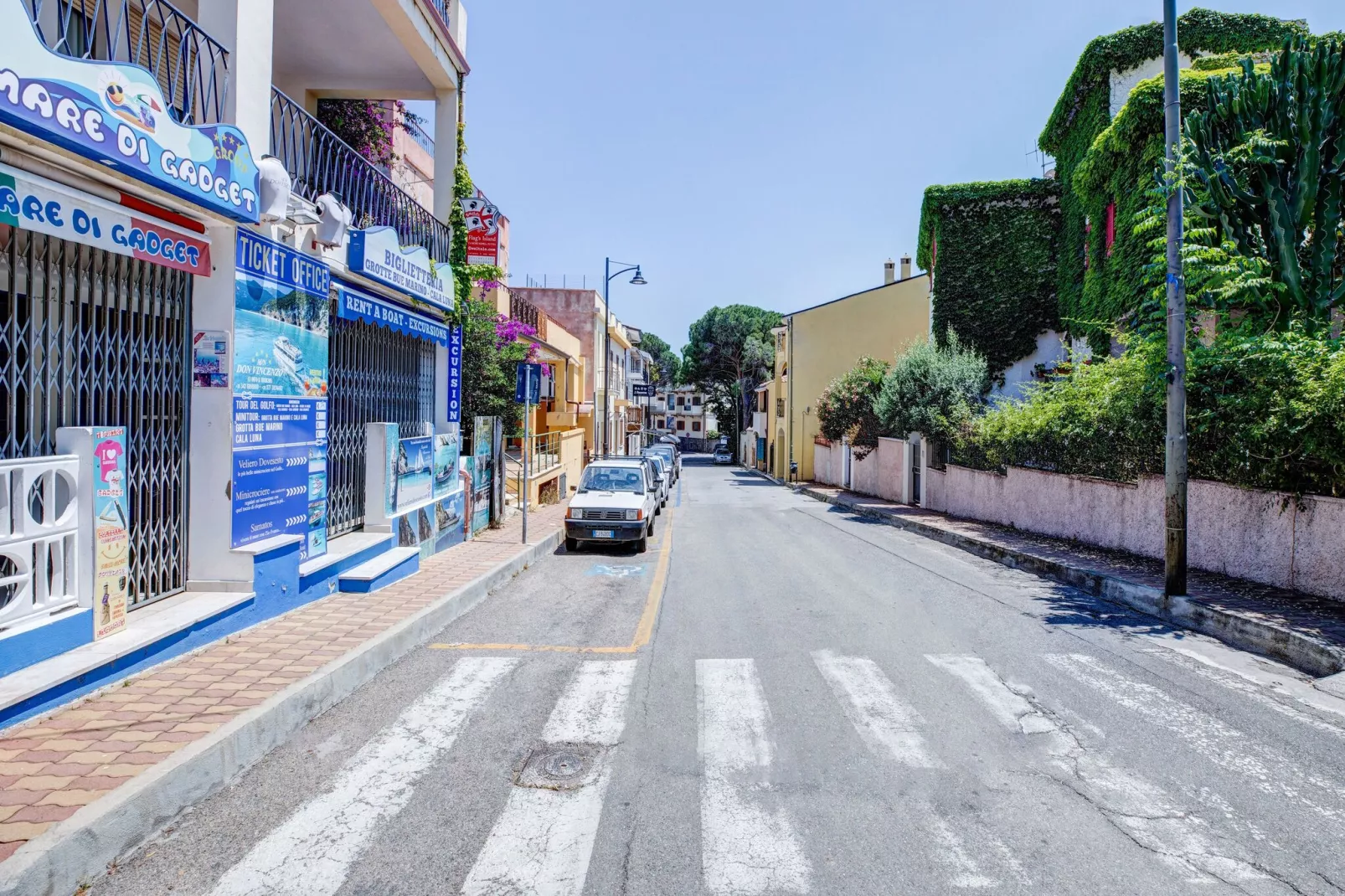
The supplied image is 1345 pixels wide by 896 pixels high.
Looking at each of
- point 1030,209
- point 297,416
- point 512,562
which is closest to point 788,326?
point 1030,209

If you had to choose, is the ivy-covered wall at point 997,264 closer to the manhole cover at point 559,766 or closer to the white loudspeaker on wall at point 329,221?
the white loudspeaker on wall at point 329,221

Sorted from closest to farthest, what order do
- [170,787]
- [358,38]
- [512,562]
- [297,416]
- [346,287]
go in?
[170,787]
[297,416]
[346,287]
[358,38]
[512,562]

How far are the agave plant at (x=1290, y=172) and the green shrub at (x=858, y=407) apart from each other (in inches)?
687

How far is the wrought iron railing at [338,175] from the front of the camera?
32.2ft

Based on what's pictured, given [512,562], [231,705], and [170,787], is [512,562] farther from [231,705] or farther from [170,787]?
[170,787]

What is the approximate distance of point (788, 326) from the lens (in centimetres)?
4519

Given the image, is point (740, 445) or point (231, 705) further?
point (740, 445)

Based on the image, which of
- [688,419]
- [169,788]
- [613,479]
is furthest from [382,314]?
[688,419]

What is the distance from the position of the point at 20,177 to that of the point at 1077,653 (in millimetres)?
9240

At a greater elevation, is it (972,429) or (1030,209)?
(1030,209)

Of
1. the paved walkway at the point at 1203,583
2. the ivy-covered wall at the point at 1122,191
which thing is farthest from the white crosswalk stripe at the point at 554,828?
the ivy-covered wall at the point at 1122,191

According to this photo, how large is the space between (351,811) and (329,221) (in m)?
7.07

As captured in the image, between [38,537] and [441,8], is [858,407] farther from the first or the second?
[38,537]

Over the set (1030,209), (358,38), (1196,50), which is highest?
(1196,50)
